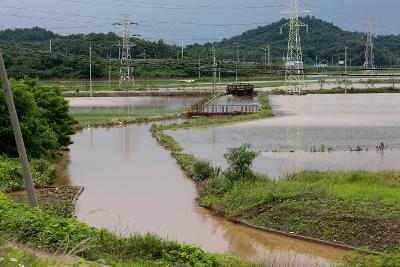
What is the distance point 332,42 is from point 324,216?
148 metres

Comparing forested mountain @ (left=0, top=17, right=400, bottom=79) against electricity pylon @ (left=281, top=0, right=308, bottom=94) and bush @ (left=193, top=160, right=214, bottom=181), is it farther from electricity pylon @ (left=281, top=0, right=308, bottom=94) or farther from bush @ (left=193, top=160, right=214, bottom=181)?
bush @ (left=193, top=160, right=214, bottom=181)

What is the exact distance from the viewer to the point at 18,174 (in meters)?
22.3

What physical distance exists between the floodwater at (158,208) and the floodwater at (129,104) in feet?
74.3

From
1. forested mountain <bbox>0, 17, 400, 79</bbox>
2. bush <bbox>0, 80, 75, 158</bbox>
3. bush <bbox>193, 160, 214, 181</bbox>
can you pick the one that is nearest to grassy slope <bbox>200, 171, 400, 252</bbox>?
bush <bbox>193, 160, 214, 181</bbox>

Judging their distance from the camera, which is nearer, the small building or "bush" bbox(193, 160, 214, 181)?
"bush" bbox(193, 160, 214, 181)

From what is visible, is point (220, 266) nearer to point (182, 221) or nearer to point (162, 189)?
point (182, 221)

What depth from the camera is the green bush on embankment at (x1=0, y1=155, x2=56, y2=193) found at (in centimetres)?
2120

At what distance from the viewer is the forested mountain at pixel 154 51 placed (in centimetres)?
8838

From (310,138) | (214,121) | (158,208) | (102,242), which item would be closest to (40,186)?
→ (158,208)

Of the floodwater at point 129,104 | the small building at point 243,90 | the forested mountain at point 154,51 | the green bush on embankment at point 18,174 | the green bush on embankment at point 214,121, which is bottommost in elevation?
the green bush on embankment at point 18,174

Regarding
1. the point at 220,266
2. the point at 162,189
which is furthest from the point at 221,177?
the point at 220,266

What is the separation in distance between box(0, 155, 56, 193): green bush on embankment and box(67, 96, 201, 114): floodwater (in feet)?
85.6

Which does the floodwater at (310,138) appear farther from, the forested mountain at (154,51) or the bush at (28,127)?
the forested mountain at (154,51)

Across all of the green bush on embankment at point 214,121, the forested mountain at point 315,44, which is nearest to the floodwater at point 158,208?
the green bush on embankment at point 214,121
